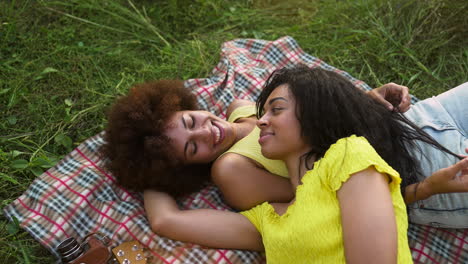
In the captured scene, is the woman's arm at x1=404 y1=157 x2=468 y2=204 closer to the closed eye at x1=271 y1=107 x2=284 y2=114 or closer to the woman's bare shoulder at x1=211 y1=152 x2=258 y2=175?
the closed eye at x1=271 y1=107 x2=284 y2=114

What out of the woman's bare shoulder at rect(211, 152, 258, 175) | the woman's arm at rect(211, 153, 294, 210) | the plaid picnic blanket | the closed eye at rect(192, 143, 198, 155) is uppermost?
the closed eye at rect(192, 143, 198, 155)

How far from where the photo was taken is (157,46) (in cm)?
427

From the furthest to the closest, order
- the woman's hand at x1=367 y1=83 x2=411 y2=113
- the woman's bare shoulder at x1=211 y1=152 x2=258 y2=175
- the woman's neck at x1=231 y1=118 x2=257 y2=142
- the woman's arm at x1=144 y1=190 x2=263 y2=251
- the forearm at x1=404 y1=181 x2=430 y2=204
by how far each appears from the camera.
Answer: the woman's neck at x1=231 y1=118 x2=257 y2=142
the woman's hand at x1=367 y1=83 x2=411 y2=113
the woman's bare shoulder at x1=211 y1=152 x2=258 y2=175
the woman's arm at x1=144 y1=190 x2=263 y2=251
the forearm at x1=404 y1=181 x2=430 y2=204

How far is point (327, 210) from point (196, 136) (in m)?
0.99

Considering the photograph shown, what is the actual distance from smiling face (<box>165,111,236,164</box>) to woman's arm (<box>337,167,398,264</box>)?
1030 millimetres

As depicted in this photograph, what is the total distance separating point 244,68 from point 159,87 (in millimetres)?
1105

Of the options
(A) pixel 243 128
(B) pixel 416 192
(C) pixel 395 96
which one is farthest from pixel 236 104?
(B) pixel 416 192

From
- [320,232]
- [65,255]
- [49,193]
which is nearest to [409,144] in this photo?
[320,232]

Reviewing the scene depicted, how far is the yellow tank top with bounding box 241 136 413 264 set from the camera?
77.1 inches

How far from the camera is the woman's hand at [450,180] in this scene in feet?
6.64

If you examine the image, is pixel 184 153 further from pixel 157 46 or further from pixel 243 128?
pixel 157 46

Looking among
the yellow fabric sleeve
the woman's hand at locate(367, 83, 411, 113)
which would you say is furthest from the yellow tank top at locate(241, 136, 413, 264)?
the woman's hand at locate(367, 83, 411, 113)

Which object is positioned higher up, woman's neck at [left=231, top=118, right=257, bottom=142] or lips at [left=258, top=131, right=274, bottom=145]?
lips at [left=258, top=131, right=274, bottom=145]

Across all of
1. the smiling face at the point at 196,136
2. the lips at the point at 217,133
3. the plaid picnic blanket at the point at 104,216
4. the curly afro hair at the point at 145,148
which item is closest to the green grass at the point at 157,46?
the plaid picnic blanket at the point at 104,216
